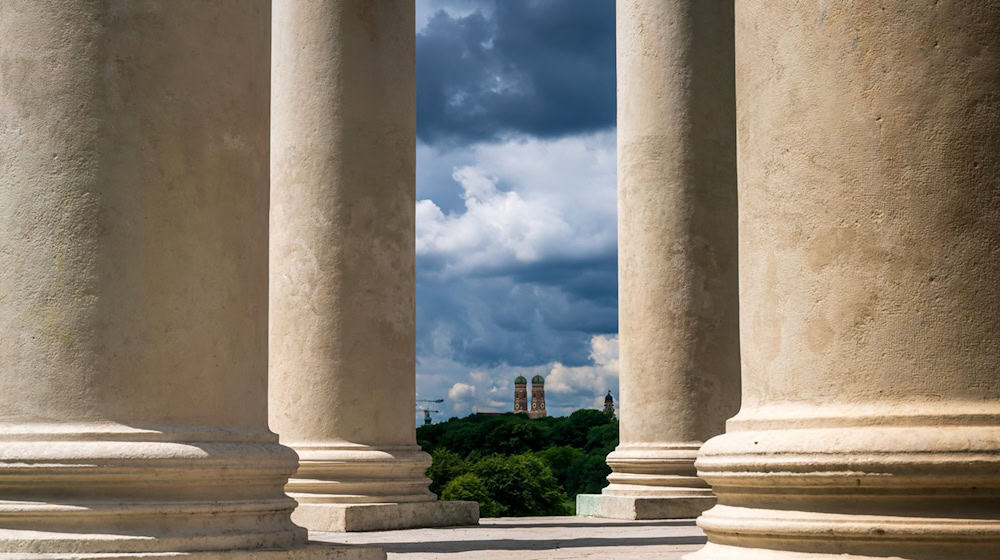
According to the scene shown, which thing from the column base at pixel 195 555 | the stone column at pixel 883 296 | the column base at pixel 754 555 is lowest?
the column base at pixel 195 555

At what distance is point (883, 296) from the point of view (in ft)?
450

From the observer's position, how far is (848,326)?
139 meters

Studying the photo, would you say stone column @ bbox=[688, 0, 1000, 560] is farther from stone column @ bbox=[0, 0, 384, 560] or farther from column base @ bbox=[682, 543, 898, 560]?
stone column @ bbox=[0, 0, 384, 560]

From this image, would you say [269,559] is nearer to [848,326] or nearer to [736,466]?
[736,466]

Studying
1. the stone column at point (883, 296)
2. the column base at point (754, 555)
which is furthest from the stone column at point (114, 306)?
the stone column at point (883, 296)

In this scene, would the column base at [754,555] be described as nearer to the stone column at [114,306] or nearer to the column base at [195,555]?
the column base at [195,555]

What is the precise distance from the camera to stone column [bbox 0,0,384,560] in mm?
183500

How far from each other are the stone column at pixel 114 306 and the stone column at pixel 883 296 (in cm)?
8586

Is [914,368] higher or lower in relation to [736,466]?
higher

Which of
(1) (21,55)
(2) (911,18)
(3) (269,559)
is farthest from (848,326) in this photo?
(1) (21,55)

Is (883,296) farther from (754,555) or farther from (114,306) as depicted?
(114,306)

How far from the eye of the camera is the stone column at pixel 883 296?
5241 inches

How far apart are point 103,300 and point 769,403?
325ft

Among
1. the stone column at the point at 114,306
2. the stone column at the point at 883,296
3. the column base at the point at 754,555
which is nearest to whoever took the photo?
the stone column at the point at 883,296
